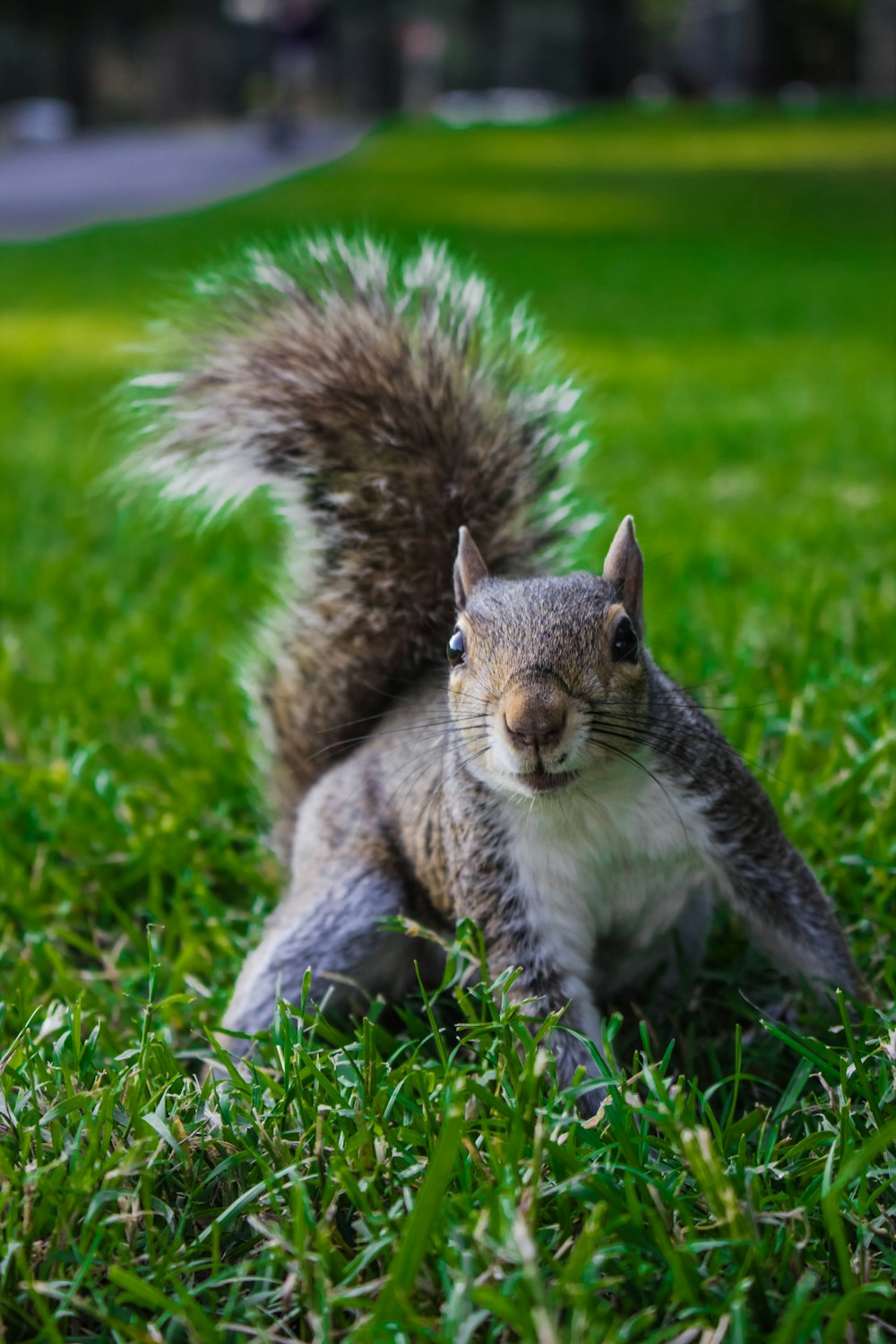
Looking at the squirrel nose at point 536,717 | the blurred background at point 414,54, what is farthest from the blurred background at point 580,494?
the blurred background at point 414,54

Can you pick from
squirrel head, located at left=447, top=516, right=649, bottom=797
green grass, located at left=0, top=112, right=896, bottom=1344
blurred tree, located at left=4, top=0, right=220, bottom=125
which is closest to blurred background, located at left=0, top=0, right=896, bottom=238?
blurred tree, located at left=4, top=0, right=220, bottom=125

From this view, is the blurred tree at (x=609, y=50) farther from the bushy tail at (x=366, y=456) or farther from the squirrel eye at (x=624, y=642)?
the squirrel eye at (x=624, y=642)

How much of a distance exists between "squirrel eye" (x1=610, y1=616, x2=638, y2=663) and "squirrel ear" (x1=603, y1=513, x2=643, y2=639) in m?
0.06

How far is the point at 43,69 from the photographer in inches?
977

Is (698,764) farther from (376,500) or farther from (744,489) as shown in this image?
(744,489)

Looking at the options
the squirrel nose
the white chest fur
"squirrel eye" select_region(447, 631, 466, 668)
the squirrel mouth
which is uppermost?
"squirrel eye" select_region(447, 631, 466, 668)

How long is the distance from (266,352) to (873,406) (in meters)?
3.29

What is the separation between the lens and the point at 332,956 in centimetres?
157

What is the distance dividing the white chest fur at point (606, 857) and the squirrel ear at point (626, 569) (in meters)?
0.16

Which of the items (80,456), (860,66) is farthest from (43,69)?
(80,456)

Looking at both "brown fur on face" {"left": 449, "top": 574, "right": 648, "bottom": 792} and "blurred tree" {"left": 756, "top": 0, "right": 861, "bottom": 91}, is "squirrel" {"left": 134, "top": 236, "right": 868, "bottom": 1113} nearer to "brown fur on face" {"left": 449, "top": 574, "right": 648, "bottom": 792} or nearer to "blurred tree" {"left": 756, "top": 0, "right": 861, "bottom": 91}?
"brown fur on face" {"left": 449, "top": 574, "right": 648, "bottom": 792}

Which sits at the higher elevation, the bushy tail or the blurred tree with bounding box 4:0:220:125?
the blurred tree with bounding box 4:0:220:125

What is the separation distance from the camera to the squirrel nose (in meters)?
1.28

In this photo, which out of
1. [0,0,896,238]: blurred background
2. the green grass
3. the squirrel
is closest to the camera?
the green grass
